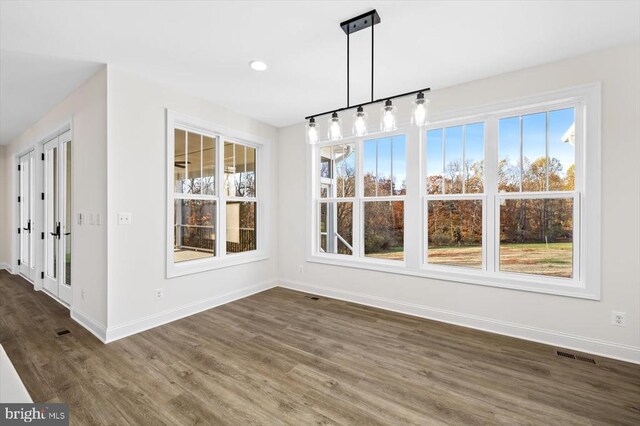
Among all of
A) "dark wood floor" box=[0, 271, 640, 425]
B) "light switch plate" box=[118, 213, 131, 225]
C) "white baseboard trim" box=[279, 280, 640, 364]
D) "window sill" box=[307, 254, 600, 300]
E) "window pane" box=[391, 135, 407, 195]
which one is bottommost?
"dark wood floor" box=[0, 271, 640, 425]

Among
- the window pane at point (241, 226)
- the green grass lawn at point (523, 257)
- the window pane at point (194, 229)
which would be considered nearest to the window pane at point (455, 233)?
the green grass lawn at point (523, 257)

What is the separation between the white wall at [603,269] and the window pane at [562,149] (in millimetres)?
280

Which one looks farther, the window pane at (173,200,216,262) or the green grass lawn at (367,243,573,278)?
the window pane at (173,200,216,262)

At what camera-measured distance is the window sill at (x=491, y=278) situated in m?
2.76

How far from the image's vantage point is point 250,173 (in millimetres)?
4734

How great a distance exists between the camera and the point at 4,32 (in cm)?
229

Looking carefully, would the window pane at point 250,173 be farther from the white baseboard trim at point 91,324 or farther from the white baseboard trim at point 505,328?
the white baseboard trim at point 91,324

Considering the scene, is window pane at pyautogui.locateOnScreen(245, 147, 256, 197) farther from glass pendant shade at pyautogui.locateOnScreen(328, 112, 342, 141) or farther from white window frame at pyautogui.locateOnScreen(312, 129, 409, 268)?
glass pendant shade at pyautogui.locateOnScreen(328, 112, 342, 141)

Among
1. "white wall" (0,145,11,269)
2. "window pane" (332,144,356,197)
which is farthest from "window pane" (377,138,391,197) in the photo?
"white wall" (0,145,11,269)

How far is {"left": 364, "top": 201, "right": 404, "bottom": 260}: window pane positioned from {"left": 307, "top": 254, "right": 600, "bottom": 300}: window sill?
0.16m

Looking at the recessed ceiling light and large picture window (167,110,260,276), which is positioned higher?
the recessed ceiling light

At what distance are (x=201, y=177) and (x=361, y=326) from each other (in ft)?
9.18

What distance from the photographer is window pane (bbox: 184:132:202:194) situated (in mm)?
3756

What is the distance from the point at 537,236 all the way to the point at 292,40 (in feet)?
10.3
